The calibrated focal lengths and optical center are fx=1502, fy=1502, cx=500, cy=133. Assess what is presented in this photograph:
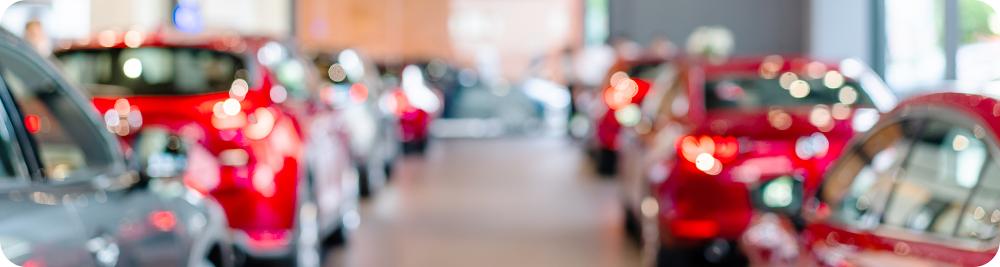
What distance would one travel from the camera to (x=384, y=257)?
876cm

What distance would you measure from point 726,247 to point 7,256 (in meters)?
4.43

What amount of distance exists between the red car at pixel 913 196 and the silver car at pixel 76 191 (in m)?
1.75

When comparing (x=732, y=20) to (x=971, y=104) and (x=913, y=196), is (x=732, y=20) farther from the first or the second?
(x=971, y=104)

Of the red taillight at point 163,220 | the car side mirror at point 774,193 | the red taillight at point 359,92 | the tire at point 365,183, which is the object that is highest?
the red taillight at point 163,220

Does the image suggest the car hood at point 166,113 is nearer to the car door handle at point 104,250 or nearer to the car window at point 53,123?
the car window at point 53,123

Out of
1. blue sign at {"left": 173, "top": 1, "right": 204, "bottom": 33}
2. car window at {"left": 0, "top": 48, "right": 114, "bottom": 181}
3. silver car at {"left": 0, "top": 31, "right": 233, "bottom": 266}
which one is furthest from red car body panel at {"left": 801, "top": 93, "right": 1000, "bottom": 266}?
blue sign at {"left": 173, "top": 1, "right": 204, "bottom": 33}

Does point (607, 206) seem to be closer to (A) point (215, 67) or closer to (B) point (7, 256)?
(A) point (215, 67)

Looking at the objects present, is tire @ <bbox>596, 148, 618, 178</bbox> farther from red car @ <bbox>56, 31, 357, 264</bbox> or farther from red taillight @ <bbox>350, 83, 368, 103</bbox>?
red car @ <bbox>56, 31, 357, 264</bbox>

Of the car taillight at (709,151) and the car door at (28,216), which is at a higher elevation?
Result: the car door at (28,216)

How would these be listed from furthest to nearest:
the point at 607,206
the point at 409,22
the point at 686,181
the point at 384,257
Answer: the point at 409,22 → the point at 607,206 → the point at 384,257 → the point at 686,181

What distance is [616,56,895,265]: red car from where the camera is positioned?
6438mm

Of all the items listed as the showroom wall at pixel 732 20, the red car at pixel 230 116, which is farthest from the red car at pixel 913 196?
the showroom wall at pixel 732 20

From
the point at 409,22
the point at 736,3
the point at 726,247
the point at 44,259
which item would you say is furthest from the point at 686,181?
the point at 409,22

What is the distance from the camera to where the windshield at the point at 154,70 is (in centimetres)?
676
